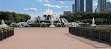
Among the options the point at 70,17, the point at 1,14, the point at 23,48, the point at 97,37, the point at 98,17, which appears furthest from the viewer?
the point at 70,17

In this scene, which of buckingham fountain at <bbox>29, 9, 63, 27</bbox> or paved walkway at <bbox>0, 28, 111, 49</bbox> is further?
buckingham fountain at <bbox>29, 9, 63, 27</bbox>

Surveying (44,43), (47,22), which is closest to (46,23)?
(47,22)

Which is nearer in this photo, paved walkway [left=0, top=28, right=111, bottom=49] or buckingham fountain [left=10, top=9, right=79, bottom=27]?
paved walkway [left=0, top=28, right=111, bottom=49]

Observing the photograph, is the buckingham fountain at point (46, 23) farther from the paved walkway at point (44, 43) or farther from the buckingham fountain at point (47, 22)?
the paved walkway at point (44, 43)

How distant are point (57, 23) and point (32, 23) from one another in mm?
8201

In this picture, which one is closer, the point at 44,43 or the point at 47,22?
the point at 44,43

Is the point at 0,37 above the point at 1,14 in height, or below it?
below

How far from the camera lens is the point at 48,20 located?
6544 centimetres

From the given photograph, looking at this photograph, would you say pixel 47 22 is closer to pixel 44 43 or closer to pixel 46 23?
pixel 46 23

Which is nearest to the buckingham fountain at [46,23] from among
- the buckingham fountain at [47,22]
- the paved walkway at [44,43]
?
the buckingham fountain at [47,22]

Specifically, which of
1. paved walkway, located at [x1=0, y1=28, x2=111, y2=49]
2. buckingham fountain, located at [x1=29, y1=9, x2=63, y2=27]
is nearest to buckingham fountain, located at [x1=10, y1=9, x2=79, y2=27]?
buckingham fountain, located at [x1=29, y1=9, x2=63, y2=27]

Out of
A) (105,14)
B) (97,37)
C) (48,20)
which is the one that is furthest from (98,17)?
(97,37)

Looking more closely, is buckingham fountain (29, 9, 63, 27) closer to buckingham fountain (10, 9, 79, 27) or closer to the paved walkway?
buckingham fountain (10, 9, 79, 27)

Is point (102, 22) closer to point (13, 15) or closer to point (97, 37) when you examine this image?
point (13, 15)
